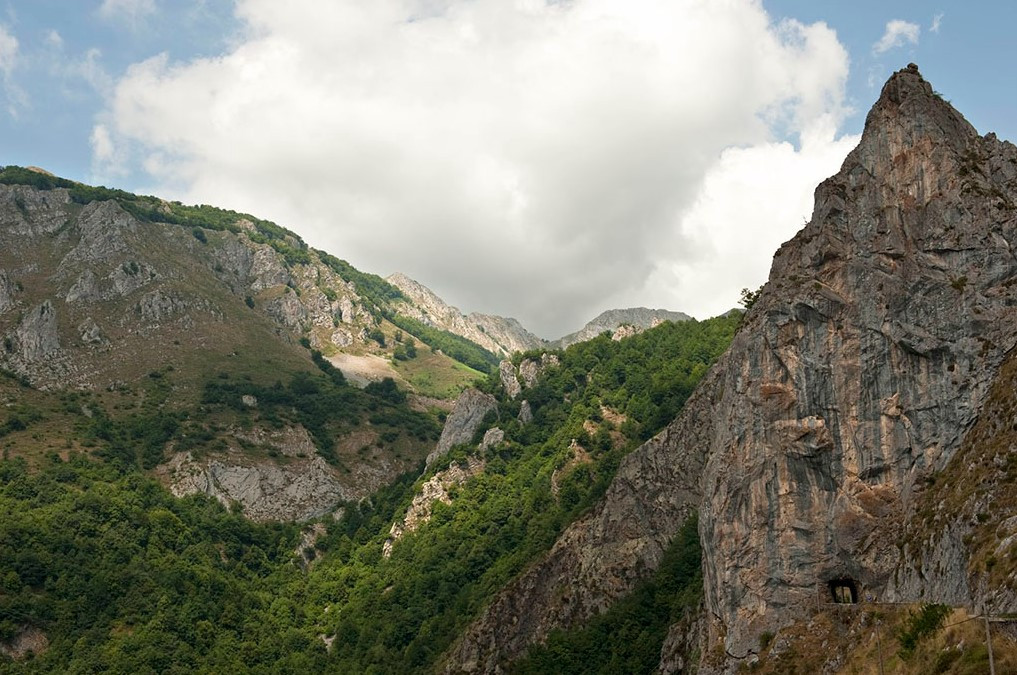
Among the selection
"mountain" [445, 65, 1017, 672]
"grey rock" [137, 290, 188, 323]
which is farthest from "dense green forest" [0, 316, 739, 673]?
"grey rock" [137, 290, 188, 323]

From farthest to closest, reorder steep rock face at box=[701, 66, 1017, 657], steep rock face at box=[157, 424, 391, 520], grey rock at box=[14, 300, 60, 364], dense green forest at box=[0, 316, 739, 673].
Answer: grey rock at box=[14, 300, 60, 364] < steep rock face at box=[157, 424, 391, 520] < dense green forest at box=[0, 316, 739, 673] < steep rock face at box=[701, 66, 1017, 657]

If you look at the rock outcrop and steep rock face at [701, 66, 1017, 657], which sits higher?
the rock outcrop

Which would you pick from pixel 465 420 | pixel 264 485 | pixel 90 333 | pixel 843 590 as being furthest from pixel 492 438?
pixel 843 590

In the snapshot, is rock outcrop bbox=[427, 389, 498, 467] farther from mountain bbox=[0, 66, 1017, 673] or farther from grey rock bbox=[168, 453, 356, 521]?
grey rock bbox=[168, 453, 356, 521]

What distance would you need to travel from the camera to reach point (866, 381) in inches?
2266

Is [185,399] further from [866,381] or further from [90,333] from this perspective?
[866,381]

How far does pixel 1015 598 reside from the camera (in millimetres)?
35156

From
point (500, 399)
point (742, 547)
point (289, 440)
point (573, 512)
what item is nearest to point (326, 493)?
point (289, 440)

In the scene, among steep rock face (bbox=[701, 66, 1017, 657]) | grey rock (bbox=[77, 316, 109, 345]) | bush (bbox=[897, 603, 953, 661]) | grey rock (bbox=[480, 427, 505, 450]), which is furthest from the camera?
grey rock (bbox=[77, 316, 109, 345])

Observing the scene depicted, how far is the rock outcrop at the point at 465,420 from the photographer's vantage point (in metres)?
158

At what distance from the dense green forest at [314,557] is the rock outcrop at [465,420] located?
13.5 ft

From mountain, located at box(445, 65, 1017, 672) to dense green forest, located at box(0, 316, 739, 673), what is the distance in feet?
83.3

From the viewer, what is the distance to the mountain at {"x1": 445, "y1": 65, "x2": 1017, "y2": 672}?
53.6 m

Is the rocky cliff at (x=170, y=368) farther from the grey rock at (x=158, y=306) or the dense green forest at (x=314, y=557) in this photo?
the dense green forest at (x=314, y=557)
